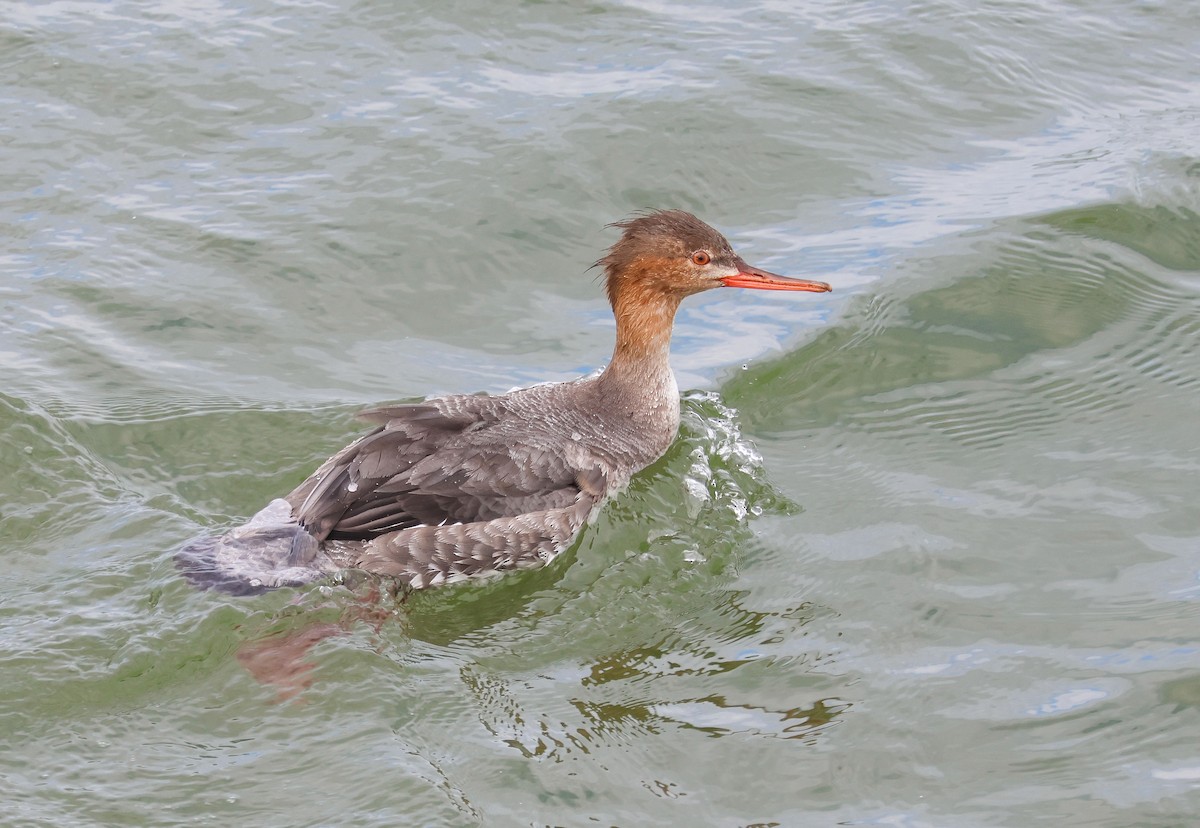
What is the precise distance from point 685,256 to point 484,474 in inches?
63.5

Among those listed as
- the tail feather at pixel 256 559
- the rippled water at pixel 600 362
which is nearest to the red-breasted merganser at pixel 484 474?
the tail feather at pixel 256 559

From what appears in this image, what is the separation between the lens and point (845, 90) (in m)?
10.2

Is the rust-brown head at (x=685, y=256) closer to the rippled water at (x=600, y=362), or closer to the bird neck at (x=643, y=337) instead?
the bird neck at (x=643, y=337)

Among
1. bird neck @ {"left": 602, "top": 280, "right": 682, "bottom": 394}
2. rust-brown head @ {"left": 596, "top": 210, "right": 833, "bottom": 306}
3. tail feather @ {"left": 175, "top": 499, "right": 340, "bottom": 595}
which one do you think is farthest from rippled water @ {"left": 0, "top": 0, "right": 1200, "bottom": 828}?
rust-brown head @ {"left": 596, "top": 210, "right": 833, "bottom": 306}

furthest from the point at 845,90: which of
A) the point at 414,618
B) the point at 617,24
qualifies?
the point at 414,618

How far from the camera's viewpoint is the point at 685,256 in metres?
7.25

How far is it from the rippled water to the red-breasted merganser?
17 cm

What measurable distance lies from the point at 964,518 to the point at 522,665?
91.9 inches

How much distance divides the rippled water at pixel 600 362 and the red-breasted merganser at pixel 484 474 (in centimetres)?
A: 17

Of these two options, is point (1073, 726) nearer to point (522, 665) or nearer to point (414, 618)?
point (522, 665)

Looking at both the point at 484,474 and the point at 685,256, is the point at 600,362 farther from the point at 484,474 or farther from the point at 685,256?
the point at 484,474

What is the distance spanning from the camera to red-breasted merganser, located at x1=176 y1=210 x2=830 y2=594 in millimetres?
6254

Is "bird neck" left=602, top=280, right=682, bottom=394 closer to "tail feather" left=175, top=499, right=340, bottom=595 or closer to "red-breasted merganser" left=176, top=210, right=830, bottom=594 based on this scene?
"red-breasted merganser" left=176, top=210, right=830, bottom=594

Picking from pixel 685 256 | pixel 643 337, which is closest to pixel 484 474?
pixel 643 337
